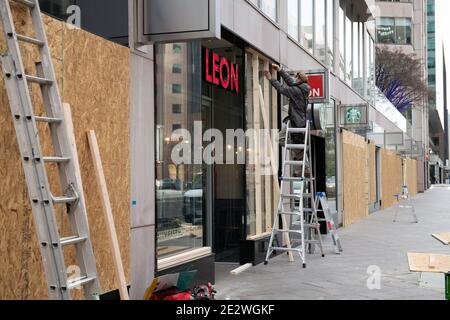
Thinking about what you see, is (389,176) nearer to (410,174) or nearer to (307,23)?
(410,174)

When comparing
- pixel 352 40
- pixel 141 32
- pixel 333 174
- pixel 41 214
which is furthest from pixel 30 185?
pixel 352 40

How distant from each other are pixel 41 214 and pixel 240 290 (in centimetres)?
404

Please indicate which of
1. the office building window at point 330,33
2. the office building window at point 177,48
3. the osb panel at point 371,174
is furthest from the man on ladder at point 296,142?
the osb panel at point 371,174

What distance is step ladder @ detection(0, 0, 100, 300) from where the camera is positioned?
3.88m

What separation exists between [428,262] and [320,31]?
804cm

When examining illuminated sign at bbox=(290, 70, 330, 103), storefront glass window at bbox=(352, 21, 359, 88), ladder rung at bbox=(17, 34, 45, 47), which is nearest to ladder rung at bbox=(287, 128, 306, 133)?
illuminated sign at bbox=(290, 70, 330, 103)

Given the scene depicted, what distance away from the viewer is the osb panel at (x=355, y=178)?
58.6 feet

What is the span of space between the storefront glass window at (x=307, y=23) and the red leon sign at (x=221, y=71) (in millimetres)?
4337

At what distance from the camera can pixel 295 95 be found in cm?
942

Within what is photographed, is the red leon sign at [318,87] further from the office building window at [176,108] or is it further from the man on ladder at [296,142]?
the office building window at [176,108]

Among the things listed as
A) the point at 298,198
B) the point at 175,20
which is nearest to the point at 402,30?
the point at 298,198

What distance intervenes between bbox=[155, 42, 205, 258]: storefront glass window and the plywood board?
3698mm

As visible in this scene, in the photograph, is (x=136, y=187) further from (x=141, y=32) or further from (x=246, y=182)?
(x=246, y=182)

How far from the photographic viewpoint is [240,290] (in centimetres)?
737
